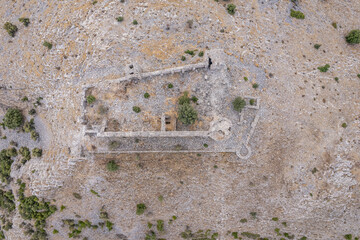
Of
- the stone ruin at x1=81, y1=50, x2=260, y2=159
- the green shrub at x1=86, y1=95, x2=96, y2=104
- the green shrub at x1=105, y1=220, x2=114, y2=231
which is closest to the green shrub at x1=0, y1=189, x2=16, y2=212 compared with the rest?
the green shrub at x1=105, y1=220, x2=114, y2=231

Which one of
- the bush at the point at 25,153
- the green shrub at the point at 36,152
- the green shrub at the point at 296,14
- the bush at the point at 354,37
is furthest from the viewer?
the bush at the point at 354,37

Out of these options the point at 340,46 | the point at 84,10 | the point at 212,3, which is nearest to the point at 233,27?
the point at 212,3

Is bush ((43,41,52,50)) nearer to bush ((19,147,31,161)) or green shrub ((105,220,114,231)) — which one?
bush ((19,147,31,161))

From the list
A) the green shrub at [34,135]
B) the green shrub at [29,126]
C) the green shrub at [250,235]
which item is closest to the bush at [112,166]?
the green shrub at [34,135]

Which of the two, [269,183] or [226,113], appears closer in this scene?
[226,113]

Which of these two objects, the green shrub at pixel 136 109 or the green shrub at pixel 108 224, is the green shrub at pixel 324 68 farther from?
the green shrub at pixel 108 224

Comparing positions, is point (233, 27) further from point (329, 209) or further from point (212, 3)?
point (329, 209)
